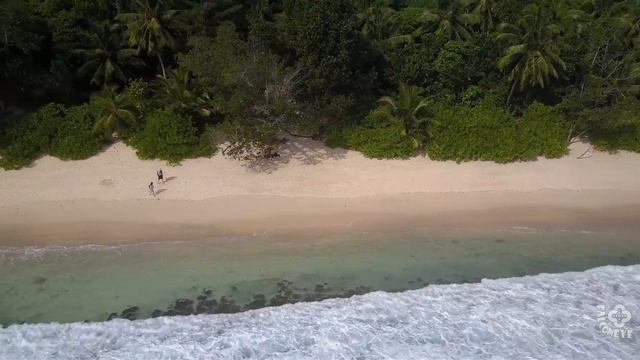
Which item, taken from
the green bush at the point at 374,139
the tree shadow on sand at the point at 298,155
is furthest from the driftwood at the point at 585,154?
the tree shadow on sand at the point at 298,155

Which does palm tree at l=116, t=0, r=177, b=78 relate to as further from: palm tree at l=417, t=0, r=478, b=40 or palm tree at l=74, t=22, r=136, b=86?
palm tree at l=417, t=0, r=478, b=40

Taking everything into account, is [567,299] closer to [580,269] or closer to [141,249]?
[580,269]

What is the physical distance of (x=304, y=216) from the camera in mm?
19688

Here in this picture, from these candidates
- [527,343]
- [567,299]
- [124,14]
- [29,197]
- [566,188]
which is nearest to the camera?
[527,343]

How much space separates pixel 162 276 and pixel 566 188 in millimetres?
17250

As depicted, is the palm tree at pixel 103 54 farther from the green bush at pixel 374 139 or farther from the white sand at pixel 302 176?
the green bush at pixel 374 139

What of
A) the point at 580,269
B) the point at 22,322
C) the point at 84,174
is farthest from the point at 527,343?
the point at 84,174

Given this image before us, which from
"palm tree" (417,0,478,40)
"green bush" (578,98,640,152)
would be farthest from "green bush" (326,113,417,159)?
"green bush" (578,98,640,152)

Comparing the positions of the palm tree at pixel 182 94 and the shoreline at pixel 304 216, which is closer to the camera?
the shoreline at pixel 304 216

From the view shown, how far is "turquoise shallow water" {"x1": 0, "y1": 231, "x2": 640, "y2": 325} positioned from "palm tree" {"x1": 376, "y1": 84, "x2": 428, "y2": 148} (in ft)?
18.1

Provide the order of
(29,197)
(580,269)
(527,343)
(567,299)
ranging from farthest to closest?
(29,197), (580,269), (567,299), (527,343)

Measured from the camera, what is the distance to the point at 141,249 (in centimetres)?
1797

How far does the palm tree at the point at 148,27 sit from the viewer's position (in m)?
22.9

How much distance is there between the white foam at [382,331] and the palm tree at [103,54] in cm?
1285
